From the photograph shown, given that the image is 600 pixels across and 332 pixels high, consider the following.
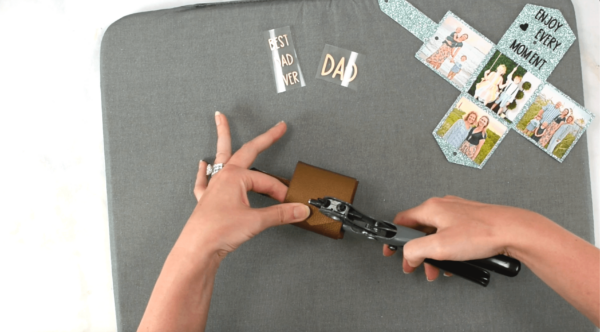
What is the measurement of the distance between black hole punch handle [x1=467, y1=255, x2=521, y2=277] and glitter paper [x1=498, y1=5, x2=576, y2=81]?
61cm

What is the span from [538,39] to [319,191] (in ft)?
2.56

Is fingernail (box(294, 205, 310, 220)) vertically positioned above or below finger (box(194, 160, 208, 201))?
above

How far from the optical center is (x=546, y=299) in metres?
1.04

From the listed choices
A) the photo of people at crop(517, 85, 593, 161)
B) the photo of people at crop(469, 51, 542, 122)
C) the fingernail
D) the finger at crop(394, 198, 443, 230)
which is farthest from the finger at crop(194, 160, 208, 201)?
the photo of people at crop(517, 85, 593, 161)

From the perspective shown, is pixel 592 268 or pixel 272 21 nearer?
pixel 592 268

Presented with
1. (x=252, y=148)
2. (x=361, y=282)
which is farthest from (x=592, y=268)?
(x=252, y=148)

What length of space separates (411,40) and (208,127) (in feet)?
2.06

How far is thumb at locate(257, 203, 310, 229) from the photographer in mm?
864

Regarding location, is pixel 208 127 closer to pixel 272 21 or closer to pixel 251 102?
pixel 251 102

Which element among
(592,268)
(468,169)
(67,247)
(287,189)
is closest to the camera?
(592,268)

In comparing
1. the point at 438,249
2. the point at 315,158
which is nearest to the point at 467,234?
the point at 438,249

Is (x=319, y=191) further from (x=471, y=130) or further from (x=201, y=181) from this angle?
(x=471, y=130)

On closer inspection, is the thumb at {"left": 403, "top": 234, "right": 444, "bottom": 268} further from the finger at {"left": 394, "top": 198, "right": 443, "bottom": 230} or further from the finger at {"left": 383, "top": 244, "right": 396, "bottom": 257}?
the finger at {"left": 383, "top": 244, "right": 396, "bottom": 257}

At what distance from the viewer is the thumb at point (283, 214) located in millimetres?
864
